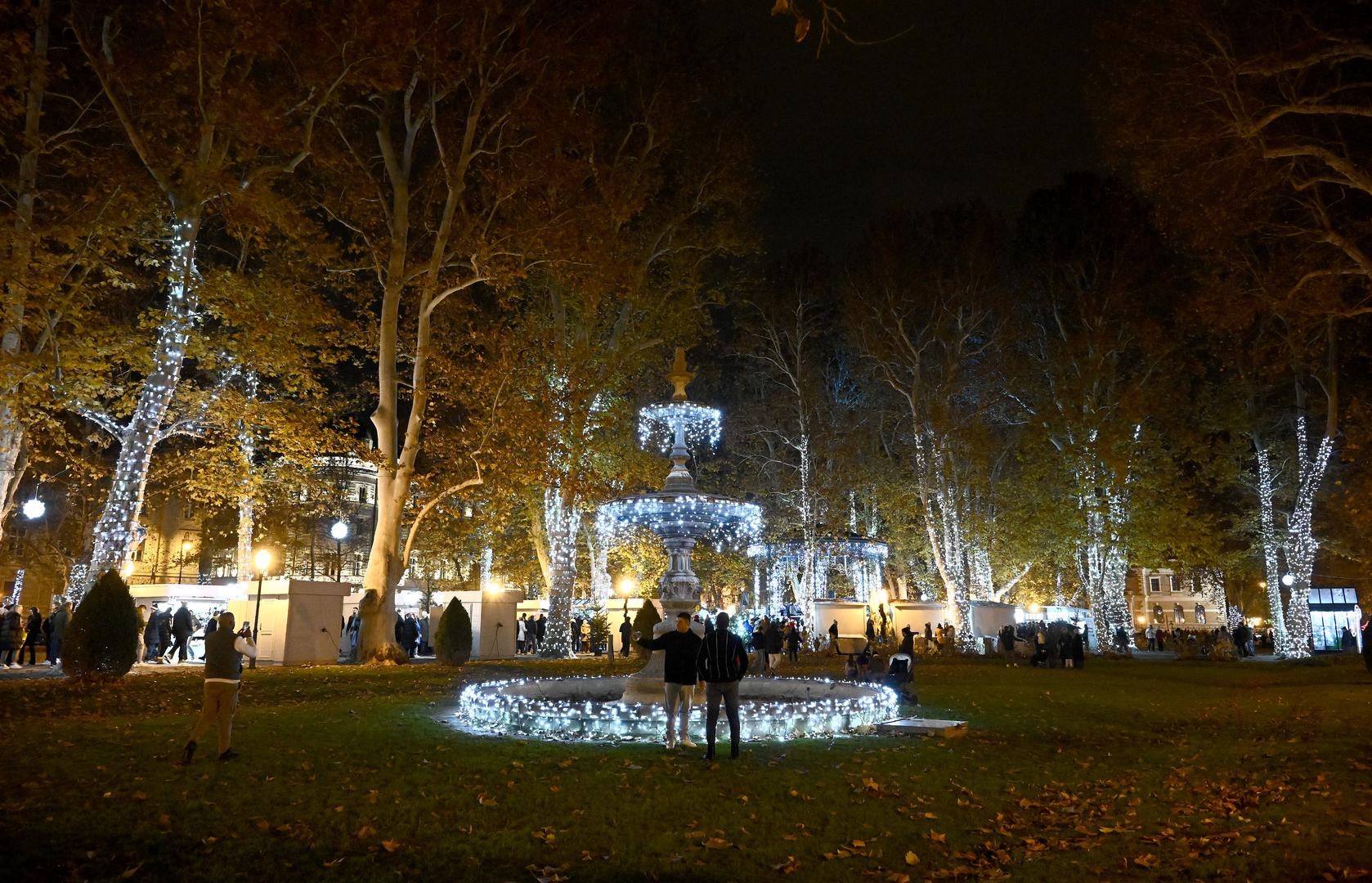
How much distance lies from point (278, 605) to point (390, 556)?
3476 mm

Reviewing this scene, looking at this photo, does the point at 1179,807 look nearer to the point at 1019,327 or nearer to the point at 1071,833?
the point at 1071,833

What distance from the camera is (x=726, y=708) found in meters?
9.12

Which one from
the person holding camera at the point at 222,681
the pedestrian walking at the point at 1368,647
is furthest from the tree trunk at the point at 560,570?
the pedestrian walking at the point at 1368,647

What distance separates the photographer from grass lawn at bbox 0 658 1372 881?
18.1ft

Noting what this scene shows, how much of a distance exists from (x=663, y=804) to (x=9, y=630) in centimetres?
2213

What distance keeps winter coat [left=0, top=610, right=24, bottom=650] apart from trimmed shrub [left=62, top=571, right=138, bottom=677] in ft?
27.7

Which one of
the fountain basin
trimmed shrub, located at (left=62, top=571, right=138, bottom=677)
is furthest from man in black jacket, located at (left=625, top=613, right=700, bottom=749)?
trimmed shrub, located at (left=62, top=571, right=138, bottom=677)

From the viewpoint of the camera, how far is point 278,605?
22.4 m

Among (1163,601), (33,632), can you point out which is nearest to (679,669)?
(33,632)

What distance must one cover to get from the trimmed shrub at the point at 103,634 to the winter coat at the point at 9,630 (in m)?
8.45

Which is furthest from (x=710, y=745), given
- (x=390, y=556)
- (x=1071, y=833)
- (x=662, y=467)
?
(x=662, y=467)

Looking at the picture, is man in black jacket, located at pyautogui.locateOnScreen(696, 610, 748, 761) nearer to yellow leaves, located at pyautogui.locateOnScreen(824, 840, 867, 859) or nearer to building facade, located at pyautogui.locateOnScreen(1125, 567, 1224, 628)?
yellow leaves, located at pyautogui.locateOnScreen(824, 840, 867, 859)

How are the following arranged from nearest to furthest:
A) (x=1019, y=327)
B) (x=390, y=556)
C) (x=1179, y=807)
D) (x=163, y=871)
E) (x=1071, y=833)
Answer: (x=163, y=871)
(x=1071, y=833)
(x=1179, y=807)
(x=390, y=556)
(x=1019, y=327)

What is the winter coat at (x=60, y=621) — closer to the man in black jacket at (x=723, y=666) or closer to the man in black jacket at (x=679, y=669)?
the man in black jacket at (x=679, y=669)
